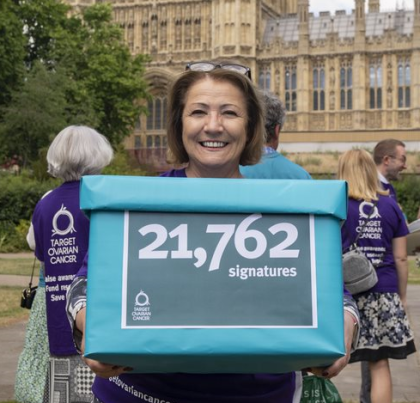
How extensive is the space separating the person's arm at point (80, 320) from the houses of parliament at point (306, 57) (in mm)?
50011

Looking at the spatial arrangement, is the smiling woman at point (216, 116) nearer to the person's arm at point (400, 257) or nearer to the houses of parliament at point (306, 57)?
the person's arm at point (400, 257)

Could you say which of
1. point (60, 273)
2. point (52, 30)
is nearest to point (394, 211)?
point (60, 273)

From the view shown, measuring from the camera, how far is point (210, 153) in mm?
2086

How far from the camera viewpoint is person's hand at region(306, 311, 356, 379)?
5.59 feet

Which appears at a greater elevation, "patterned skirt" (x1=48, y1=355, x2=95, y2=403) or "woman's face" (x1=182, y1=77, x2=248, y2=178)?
"woman's face" (x1=182, y1=77, x2=248, y2=178)

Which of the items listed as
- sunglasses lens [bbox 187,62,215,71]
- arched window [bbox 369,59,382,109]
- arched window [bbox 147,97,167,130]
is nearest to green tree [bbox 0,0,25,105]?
arched window [bbox 147,97,167,130]

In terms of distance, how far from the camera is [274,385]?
1937 millimetres

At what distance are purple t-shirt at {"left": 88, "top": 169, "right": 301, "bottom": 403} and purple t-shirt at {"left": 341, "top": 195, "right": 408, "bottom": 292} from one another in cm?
271

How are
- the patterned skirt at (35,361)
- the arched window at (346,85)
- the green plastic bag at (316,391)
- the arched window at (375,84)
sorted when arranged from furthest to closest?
the arched window at (346,85) < the arched window at (375,84) < the patterned skirt at (35,361) < the green plastic bag at (316,391)

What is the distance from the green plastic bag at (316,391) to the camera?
10.2 feet

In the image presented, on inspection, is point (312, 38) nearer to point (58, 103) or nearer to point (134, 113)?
point (134, 113)

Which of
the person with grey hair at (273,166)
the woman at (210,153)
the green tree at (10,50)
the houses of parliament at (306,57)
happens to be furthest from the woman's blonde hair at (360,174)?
Answer: the houses of parliament at (306,57)

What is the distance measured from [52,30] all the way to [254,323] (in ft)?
106

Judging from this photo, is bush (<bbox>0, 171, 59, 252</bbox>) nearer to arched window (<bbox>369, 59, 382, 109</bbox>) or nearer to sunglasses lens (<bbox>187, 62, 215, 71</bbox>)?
sunglasses lens (<bbox>187, 62, 215, 71</bbox>)
